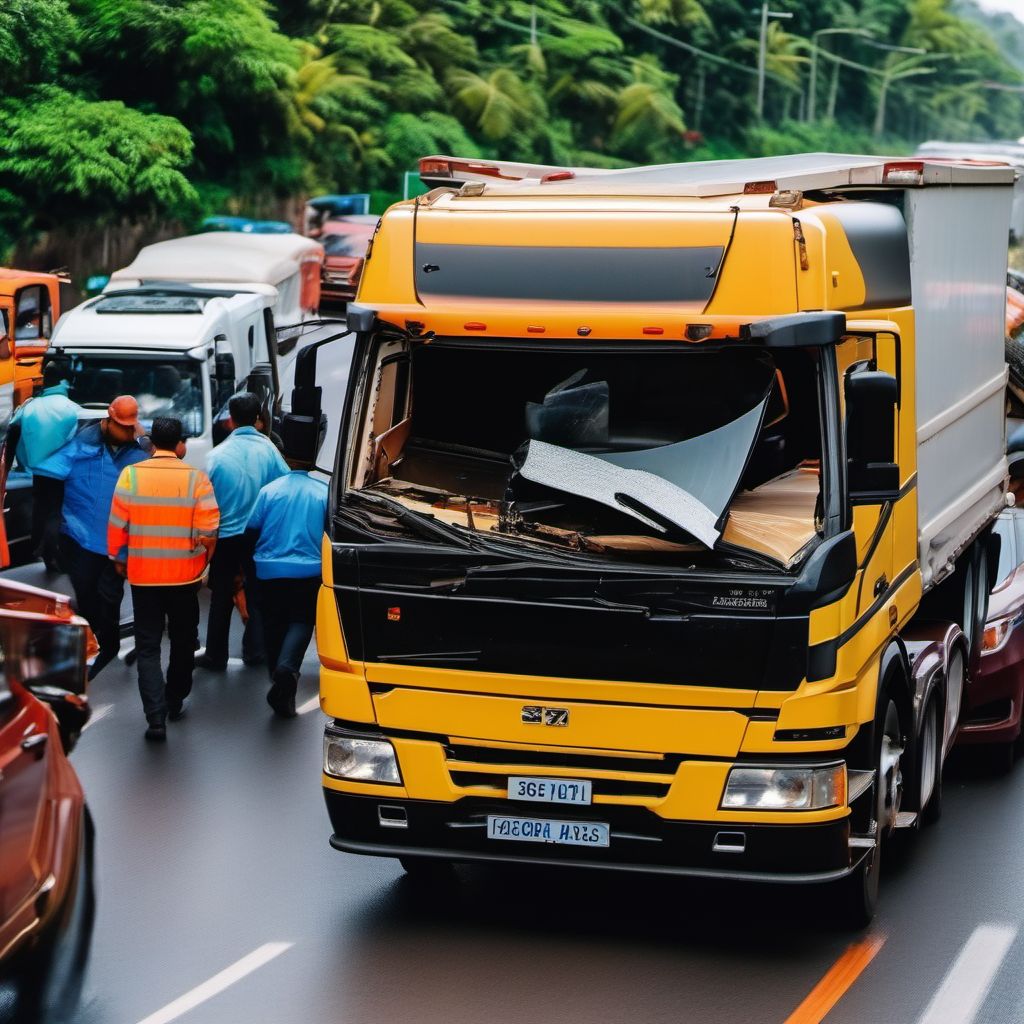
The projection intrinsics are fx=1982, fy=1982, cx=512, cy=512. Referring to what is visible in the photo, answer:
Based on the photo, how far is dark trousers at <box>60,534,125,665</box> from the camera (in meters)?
12.9

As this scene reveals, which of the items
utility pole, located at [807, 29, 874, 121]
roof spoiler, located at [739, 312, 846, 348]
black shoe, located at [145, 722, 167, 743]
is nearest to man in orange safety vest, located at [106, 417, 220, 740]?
black shoe, located at [145, 722, 167, 743]

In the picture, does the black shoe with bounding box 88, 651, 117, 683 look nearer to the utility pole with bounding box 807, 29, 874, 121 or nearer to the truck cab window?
the truck cab window

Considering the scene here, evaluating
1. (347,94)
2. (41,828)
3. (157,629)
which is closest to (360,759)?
(41,828)

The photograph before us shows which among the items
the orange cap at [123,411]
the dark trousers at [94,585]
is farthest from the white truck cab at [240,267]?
the orange cap at [123,411]

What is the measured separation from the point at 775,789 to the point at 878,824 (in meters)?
0.90

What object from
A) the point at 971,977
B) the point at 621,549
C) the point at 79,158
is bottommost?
the point at 79,158

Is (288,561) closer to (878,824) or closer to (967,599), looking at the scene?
(967,599)

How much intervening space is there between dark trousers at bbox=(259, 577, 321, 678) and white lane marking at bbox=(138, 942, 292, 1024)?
13.4 ft

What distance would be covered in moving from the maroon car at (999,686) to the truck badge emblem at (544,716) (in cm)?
441

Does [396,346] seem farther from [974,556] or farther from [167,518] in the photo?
[974,556]

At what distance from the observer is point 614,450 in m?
7.95

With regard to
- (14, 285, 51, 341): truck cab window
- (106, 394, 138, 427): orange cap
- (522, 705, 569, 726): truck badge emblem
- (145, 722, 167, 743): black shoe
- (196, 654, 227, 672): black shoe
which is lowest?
(196, 654, 227, 672): black shoe

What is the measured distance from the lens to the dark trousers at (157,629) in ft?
37.6

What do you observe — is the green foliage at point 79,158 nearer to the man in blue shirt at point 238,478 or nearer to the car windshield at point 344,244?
the car windshield at point 344,244
